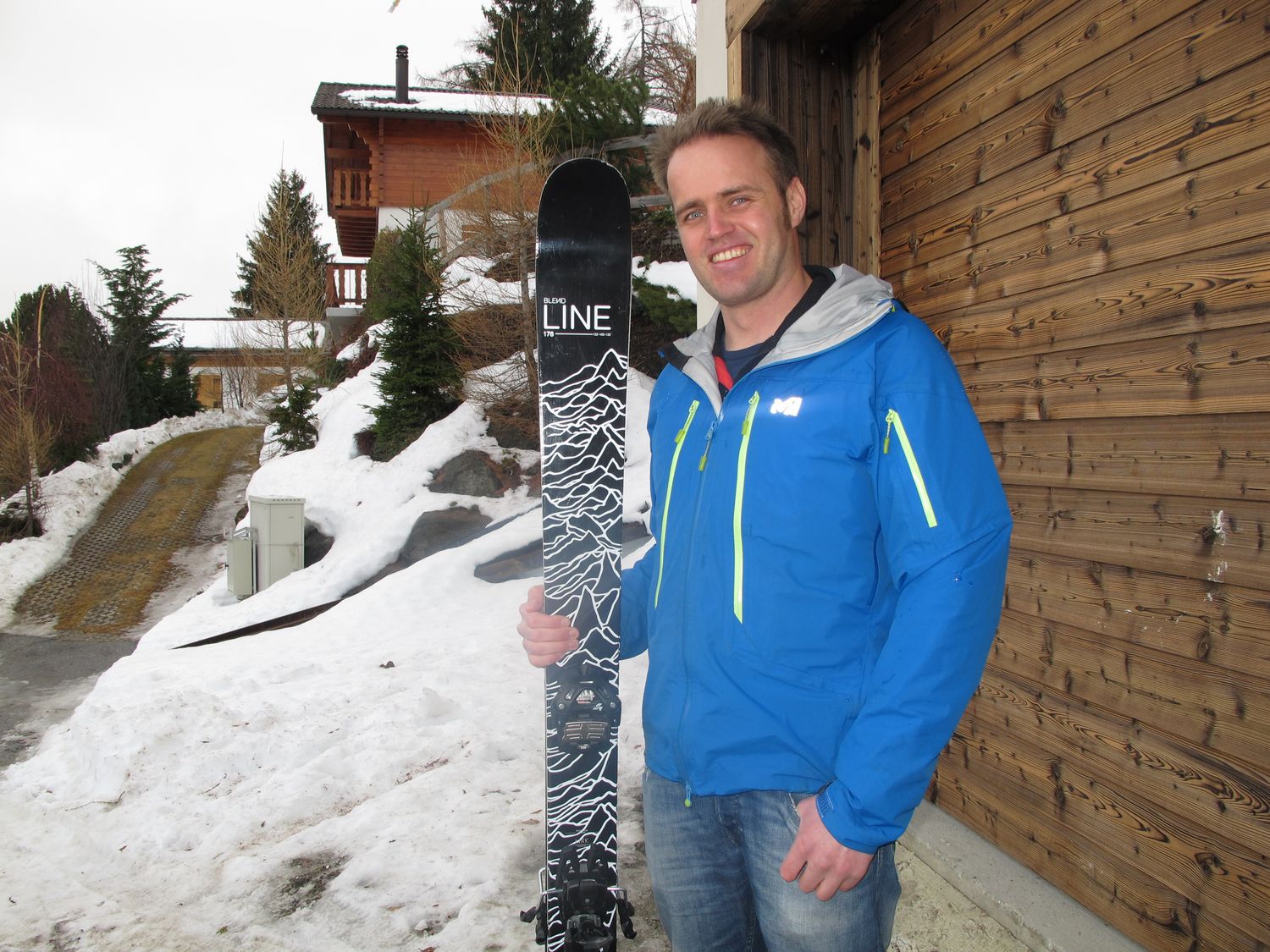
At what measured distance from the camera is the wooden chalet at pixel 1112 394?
1.71 metres

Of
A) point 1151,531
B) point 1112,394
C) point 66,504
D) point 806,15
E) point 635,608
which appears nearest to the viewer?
point 635,608

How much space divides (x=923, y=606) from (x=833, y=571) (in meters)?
0.16

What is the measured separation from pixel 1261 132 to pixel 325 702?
4.28 metres

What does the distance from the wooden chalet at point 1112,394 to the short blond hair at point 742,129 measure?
42.1 inches

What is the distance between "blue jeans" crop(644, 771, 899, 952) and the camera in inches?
43.5

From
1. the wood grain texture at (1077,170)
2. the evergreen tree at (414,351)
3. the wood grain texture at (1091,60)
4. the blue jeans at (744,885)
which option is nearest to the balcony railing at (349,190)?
the evergreen tree at (414,351)

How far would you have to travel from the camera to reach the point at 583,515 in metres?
1.81

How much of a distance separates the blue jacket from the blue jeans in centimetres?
5

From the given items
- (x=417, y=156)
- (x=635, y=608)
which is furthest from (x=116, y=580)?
(x=635, y=608)

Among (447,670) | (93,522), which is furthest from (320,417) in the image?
(447,670)

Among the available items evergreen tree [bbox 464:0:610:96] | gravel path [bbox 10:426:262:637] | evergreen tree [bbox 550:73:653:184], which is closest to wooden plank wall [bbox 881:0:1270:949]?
evergreen tree [bbox 550:73:653:184]

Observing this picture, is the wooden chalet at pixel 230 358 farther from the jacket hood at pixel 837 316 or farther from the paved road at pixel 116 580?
the jacket hood at pixel 837 316

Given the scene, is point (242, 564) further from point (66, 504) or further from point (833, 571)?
point (66, 504)

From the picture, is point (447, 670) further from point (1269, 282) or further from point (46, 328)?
point (46, 328)
